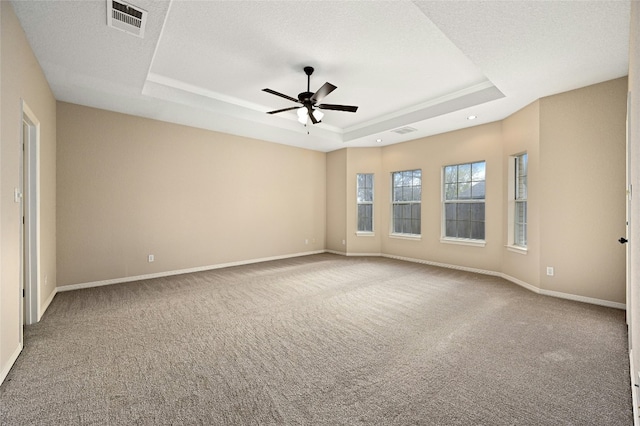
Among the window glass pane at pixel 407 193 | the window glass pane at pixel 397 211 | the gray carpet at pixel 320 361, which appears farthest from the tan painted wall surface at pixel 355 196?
the gray carpet at pixel 320 361

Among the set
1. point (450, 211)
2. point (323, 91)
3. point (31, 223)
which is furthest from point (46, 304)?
point (450, 211)

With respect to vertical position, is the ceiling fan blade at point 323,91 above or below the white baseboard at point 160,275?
above

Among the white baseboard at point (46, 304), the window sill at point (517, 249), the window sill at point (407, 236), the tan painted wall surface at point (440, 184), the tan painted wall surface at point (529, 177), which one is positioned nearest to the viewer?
the white baseboard at point (46, 304)

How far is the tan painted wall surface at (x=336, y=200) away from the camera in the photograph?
24.5 feet

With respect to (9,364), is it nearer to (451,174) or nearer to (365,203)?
(365,203)

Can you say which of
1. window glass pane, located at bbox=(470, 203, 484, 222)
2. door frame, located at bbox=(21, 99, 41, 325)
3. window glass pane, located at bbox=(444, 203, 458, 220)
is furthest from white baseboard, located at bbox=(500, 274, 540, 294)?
door frame, located at bbox=(21, 99, 41, 325)

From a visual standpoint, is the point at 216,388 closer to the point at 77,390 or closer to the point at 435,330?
the point at 77,390

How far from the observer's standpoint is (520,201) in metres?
4.86

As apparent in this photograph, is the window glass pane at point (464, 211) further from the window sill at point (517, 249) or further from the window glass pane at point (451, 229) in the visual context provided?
the window sill at point (517, 249)

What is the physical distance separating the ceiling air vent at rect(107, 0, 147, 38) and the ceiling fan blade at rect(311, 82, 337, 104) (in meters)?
1.79

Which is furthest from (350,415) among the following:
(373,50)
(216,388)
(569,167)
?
(569,167)

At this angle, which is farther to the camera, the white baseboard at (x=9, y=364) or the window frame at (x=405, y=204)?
the window frame at (x=405, y=204)

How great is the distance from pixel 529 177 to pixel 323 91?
338 centimetres

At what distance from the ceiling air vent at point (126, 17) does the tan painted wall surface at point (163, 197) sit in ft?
8.43
